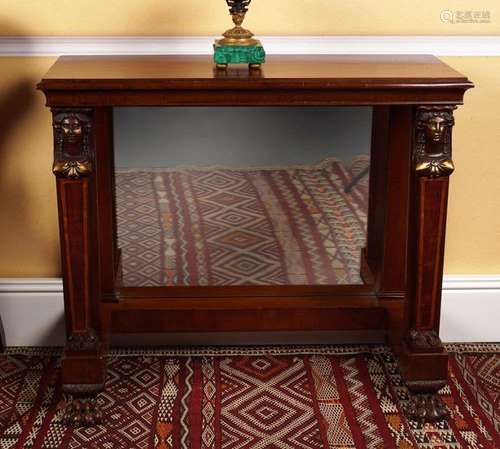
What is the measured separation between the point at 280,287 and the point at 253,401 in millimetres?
341

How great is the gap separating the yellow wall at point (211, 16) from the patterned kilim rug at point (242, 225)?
0.37m

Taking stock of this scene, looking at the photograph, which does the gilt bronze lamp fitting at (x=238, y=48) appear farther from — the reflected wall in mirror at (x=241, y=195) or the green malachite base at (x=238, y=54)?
the reflected wall in mirror at (x=241, y=195)

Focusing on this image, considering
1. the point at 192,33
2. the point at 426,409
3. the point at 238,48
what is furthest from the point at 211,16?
the point at 426,409

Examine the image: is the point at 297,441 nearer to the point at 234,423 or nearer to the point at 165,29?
the point at 234,423

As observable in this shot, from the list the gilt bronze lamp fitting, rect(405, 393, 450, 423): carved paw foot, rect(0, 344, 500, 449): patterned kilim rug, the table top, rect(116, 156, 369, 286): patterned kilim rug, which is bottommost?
rect(0, 344, 500, 449): patterned kilim rug

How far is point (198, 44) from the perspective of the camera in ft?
7.97

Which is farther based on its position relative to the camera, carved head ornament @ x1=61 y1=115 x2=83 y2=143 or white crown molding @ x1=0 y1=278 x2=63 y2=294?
white crown molding @ x1=0 y1=278 x2=63 y2=294

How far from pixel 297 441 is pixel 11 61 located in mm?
1249

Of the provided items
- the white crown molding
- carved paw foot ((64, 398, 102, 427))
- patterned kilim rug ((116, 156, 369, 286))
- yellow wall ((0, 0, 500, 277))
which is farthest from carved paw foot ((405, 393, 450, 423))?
the white crown molding

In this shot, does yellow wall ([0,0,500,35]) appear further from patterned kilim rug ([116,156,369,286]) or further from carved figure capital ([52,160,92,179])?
carved figure capital ([52,160,92,179])

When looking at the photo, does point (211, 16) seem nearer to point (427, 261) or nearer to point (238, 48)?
point (238, 48)

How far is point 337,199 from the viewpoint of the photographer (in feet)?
8.06

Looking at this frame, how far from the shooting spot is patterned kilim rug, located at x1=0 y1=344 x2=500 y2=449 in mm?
2199

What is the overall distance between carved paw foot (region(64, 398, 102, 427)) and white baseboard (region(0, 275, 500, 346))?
1.38 ft
